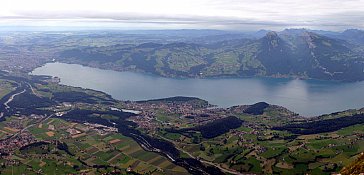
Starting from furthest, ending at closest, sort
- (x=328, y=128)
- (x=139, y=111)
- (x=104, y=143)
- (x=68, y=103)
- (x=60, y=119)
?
1. (x=68, y=103)
2. (x=139, y=111)
3. (x=60, y=119)
4. (x=328, y=128)
5. (x=104, y=143)

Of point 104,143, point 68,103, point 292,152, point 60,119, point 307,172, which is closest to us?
point 307,172

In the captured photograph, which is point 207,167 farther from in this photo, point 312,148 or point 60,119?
point 60,119

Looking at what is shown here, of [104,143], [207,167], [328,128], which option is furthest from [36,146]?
[328,128]

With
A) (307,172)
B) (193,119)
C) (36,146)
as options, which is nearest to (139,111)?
(193,119)

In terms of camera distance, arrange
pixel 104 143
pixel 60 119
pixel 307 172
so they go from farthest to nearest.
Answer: pixel 60 119, pixel 104 143, pixel 307 172

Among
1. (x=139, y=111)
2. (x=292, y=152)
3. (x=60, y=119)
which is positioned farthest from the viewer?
(x=139, y=111)

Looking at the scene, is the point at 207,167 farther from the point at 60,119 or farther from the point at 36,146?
the point at 60,119

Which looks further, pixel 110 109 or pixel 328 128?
pixel 110 109

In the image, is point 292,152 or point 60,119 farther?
point 60,119
